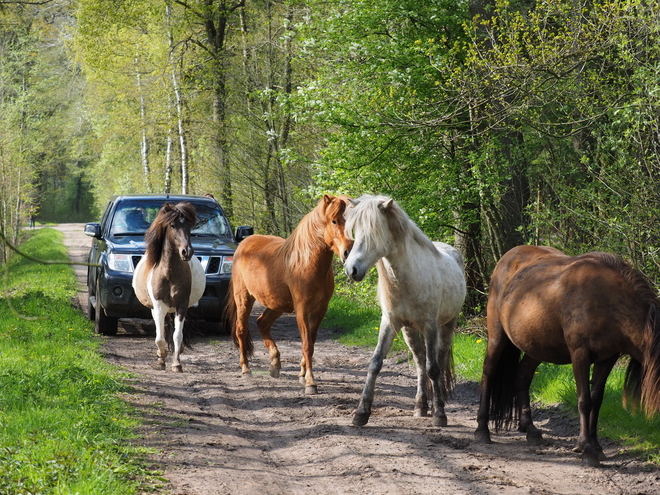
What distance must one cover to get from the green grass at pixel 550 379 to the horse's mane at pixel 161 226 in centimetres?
327

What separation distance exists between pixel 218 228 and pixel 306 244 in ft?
15.9

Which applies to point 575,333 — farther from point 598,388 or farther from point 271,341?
point 271,341

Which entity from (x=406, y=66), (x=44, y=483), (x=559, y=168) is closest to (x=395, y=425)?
(x=44, y=483)

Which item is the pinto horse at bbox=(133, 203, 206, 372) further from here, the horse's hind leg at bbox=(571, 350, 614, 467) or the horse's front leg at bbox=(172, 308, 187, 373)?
the horse's hind leg at bbox=(571, 350, 614, 467)

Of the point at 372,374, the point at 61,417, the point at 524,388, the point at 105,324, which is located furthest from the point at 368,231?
the point at 105,324

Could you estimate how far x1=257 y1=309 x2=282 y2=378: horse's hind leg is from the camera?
28.6ft

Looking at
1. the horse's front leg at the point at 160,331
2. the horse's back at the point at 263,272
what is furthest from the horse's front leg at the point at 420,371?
the horse's front leg at the point at 160,331

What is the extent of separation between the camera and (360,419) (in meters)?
6.32

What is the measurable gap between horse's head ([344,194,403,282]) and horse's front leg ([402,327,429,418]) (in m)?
1.07

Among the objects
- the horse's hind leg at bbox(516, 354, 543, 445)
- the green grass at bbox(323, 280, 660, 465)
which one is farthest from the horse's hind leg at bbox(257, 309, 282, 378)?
the horse's hind leg at bbox(516, 354, 543, 445)

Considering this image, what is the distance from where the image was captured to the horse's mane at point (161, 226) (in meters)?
9.10

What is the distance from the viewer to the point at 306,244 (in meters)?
8.24

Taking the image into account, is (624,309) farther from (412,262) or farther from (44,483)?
(44,483)

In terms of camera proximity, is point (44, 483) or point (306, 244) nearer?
point (44, 483)
